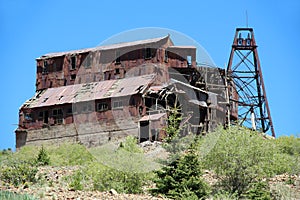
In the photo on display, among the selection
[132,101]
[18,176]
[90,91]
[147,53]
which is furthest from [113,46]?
[18,176]

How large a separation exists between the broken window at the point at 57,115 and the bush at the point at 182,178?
30.6 meters

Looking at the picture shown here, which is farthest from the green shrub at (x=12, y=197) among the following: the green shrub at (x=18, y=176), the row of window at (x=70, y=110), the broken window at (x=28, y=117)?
the broken window at (x=28, y=117)

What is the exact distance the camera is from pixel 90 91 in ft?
185

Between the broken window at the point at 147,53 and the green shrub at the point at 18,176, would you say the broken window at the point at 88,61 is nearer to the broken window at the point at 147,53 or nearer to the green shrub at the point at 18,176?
Answer: the broken window at the point at 147,53

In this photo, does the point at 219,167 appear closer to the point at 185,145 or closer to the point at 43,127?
the point at 185,145

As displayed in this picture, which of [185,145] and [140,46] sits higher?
[140,46]

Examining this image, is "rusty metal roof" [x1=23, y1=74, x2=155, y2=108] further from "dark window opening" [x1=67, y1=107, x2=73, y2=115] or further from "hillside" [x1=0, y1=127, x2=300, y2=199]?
"hillside" [x1=0, y1=127, x2=300, y2=199]

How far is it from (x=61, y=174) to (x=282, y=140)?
2181 cm

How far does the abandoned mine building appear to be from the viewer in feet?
172

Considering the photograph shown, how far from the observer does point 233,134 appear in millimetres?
32094

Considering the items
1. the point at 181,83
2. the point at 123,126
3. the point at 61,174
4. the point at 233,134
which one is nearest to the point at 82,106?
the point at 123,126

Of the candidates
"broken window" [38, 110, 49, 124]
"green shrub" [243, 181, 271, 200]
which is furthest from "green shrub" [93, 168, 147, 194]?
"broken window" [38, 110, 49, 124]

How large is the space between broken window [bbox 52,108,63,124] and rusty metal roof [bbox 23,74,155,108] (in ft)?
2.50

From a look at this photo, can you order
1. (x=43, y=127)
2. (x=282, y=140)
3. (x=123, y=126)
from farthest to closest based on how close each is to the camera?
(x=43, y=127)
(x=123, y=126)
(x=282, y=140)
